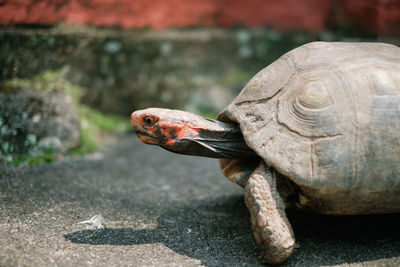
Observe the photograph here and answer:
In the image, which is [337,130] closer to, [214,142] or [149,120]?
[214,142]

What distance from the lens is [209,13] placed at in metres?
5.76

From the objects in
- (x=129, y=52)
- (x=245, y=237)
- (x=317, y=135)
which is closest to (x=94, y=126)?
(x=129, y=52)

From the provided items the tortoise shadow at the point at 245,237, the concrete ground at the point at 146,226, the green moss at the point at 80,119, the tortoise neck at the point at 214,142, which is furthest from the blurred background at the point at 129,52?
the tortoise neck at the point at 214,142

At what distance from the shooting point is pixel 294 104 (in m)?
2.28

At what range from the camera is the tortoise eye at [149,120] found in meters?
Answer: 2.44

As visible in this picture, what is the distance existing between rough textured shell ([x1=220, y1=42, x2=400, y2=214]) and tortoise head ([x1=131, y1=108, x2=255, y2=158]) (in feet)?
0.80

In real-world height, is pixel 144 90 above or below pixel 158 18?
below

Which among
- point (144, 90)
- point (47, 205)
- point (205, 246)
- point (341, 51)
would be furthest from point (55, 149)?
point (341, 51)

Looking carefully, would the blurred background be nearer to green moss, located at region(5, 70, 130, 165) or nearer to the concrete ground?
green moss, located at region(5, 70, 130, 165)

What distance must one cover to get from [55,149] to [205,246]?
2319 mm

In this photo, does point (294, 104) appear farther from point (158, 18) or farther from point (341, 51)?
point (158, 18)

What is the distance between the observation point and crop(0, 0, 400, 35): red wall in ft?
14.2

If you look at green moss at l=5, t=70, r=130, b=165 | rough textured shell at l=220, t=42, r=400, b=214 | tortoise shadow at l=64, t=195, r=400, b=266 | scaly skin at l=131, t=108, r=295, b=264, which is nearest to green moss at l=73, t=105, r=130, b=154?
green moss at l=5, t=70, r=130, b=165

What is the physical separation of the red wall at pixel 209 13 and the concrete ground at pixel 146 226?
2.04 metres
